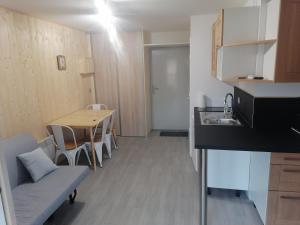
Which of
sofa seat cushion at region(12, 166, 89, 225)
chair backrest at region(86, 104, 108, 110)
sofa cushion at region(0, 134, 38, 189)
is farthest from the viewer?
chair backrest at region(86, 104, 108, 110)

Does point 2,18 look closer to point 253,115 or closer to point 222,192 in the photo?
point 253,115

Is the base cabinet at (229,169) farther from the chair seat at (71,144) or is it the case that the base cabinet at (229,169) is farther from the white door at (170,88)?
the white door at (170,88)

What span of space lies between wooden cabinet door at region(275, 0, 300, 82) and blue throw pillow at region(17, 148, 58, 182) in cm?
247

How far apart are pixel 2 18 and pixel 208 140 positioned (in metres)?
2.64

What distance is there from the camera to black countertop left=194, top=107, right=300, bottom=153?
1789mm

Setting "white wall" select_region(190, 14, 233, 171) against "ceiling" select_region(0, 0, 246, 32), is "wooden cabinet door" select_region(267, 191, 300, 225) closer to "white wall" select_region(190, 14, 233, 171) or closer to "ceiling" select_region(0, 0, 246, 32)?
"white wall" select_region(190, 14, 233, 171)

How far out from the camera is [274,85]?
2.23 metres

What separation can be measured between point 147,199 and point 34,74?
228 centimetres

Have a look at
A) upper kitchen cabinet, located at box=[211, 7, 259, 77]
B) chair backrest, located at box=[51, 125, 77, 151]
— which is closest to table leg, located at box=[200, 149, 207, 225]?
upper kitchen cabinet, located at box=[211, 7, 259, 77]

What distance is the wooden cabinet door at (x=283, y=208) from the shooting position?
186 centimetres

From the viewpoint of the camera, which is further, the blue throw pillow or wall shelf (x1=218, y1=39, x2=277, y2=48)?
the blue throw pillow

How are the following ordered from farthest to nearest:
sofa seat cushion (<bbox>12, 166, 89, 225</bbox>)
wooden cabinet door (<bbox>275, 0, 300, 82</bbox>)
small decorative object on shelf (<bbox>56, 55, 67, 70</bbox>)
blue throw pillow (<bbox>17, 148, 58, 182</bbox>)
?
small decorative object on shelf (<bbox>56, 55, 67, 70</bbox>), blue throw pillow (<bbox>17, 148, 58, 182</bbox>), sofa seat cushion (<bbox>12, 166, 89, 225</bbox>), wooden cabinet door (<bbox>275, 0, 300, 82</bbox>)

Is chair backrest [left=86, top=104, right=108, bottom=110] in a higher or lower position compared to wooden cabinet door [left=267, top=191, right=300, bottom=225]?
higher

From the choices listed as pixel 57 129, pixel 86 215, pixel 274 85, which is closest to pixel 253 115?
pixel 274 85
